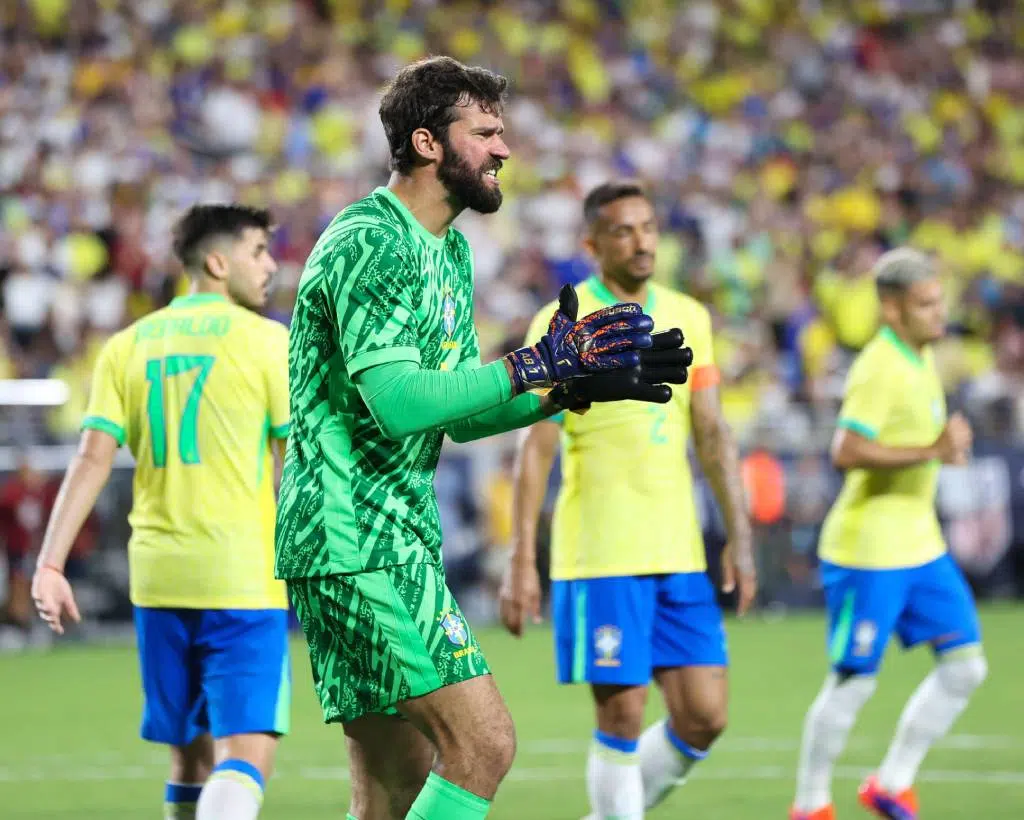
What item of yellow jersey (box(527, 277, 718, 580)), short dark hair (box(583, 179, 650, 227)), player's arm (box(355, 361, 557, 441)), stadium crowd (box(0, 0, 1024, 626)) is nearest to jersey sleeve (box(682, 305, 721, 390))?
yellow jersey (box(527, 277, 718, 580))

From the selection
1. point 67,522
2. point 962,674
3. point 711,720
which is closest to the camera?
point 67,522

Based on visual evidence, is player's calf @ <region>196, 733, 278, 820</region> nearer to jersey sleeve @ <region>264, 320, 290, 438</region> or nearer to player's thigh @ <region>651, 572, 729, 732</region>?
jersey sleeve @ <region>264, 320, 290, 438</region>

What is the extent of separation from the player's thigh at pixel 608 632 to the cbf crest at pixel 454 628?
2.01 m

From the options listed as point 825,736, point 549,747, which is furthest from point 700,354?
point 549,747

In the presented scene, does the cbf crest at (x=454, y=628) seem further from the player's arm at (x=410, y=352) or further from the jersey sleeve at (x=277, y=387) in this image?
the jersey sleeve at (x=277, y=387)

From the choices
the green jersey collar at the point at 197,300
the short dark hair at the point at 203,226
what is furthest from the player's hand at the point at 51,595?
the short dark hair at the point at 203,226

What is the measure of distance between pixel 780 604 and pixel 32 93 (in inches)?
374

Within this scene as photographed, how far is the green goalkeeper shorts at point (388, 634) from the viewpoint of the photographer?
161 inches

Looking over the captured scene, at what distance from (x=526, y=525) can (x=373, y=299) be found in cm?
250

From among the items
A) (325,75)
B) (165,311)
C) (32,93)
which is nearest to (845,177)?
(325,75)

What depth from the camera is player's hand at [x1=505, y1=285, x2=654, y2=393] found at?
391cm

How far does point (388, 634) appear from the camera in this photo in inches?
161

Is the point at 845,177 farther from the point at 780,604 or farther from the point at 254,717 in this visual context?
the point at 254,717

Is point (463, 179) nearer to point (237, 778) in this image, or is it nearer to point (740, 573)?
point (237, 778)
